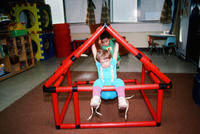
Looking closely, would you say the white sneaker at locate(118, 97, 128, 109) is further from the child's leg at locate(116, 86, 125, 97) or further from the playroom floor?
the playroom floor

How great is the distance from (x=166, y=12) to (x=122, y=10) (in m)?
1.70

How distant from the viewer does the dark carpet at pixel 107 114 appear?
1.95 meters

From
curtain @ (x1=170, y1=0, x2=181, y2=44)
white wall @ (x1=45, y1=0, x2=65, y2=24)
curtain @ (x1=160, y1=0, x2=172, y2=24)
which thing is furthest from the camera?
white wall @ (x1=45, y1=0, x2=65, y2=24)

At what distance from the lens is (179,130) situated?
190cm

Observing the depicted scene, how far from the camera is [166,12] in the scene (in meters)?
6.05

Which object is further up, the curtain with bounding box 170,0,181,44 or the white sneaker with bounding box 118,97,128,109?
the curtain with bounding box 170,0,181,44

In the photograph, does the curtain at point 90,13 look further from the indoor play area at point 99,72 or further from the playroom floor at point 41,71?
the playroom floor at point 41,71

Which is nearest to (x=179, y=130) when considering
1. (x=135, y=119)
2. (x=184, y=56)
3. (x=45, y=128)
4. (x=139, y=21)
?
(x=135, y=119)

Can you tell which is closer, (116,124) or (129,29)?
(116,124)

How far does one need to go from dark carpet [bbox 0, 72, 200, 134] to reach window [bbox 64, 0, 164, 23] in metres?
4.19

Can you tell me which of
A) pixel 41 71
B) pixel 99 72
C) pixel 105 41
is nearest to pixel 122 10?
pixel 41 71

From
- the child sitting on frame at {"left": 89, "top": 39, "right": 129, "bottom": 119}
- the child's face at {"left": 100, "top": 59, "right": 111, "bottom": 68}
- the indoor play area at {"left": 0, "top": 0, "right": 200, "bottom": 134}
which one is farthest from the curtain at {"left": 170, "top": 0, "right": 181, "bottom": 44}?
the child's face at {"left": 100, "top": 59, "right": 111, "bottom": 68}

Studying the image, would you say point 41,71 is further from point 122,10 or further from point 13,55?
point 122,10

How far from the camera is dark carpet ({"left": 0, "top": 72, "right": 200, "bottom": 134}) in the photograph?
1945 millimetres
